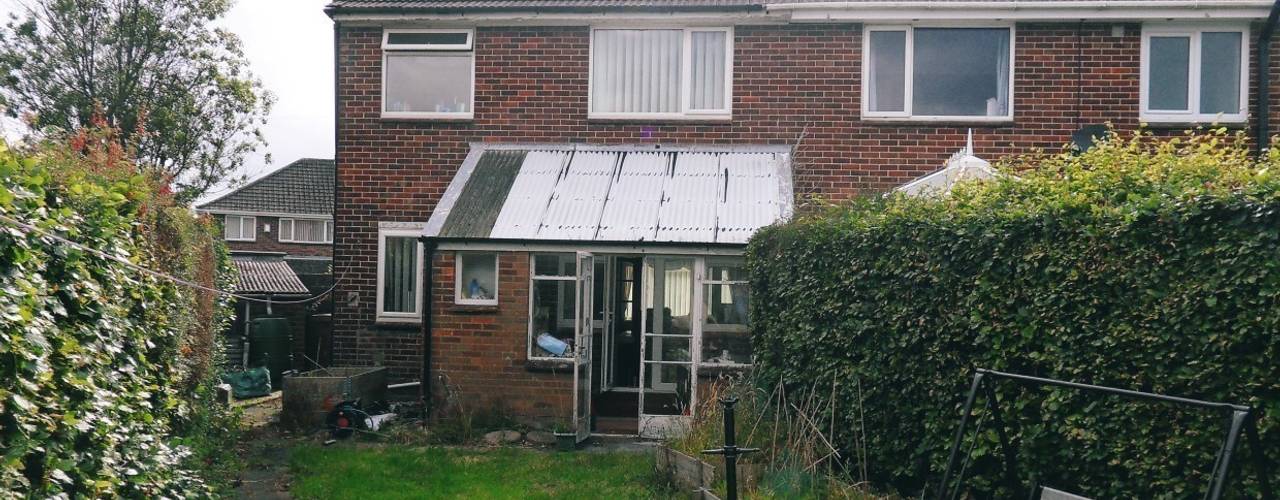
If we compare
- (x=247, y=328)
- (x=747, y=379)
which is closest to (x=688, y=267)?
(x=747, y=379)

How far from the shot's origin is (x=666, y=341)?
11.4m

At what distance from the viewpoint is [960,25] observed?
1316 centimetres

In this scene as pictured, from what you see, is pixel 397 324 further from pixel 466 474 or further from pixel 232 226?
pixel 232 226

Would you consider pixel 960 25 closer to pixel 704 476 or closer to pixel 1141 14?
pixel 1141 14

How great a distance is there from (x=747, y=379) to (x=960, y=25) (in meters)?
6.34

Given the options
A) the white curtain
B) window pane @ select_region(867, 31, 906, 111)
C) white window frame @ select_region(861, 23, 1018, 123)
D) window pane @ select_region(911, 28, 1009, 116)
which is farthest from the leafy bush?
the white curtain

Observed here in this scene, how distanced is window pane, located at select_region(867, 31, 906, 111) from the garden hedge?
230 inches

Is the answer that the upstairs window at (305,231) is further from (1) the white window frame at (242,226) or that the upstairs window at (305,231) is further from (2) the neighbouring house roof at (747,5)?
(2) the neighbouring house roof at (747,5)

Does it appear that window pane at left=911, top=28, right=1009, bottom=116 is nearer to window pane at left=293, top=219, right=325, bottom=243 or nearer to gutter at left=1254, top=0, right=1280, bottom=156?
gutter at left=1254, top=0, right=1280, bottom=156

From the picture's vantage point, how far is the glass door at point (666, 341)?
11.2m

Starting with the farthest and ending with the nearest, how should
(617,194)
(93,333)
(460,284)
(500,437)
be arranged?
(617,194) < (460,284) < (500,437) < (93,333)

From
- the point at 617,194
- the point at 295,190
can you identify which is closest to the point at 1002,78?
the point at 617,194

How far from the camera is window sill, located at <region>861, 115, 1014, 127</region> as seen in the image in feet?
43.0

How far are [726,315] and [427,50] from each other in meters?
5.97
